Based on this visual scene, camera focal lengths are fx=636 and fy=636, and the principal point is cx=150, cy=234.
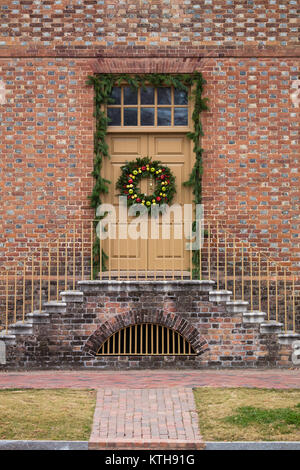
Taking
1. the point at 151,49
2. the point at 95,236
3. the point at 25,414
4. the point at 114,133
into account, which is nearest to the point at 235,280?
the point at 95,236

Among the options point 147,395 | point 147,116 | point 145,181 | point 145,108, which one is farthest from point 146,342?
point 145,108

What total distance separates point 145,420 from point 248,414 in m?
1.06

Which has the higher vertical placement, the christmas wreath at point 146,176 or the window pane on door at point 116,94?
the window pane on door at point 116,94

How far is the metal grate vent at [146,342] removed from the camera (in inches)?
380

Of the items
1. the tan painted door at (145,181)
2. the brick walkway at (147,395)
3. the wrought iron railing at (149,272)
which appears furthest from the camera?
the tan painted door at (145,181)

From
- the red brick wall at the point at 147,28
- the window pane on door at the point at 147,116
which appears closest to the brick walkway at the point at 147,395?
the window pane on door at the point at 147,116

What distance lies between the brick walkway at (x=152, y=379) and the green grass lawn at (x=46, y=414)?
1.93 ft

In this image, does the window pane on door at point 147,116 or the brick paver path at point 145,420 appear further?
the window pane on door at point 147,116

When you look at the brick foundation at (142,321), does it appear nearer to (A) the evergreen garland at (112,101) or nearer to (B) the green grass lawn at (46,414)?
(A) the evergreen garland at (112,101)

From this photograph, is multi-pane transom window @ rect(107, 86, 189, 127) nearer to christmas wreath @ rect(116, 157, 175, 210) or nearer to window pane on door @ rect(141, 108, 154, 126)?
window pane on door @ rect(141, 108, 154, 126)

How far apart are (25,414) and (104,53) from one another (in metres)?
6.60

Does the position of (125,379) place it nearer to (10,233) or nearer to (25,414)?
(25,414)

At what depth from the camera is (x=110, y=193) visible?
36.1 ft
